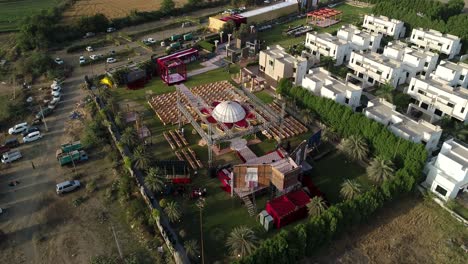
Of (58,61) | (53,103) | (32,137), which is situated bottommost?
(32,137)

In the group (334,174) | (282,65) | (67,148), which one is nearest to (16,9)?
(67,148)

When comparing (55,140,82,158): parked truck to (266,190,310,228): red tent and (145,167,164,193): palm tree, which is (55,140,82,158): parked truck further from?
(266,190,310,228): red tent

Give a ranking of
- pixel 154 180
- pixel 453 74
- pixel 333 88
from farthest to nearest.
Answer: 1. pixel 453 74
2. pixel 333 88
3. pixel 154 180

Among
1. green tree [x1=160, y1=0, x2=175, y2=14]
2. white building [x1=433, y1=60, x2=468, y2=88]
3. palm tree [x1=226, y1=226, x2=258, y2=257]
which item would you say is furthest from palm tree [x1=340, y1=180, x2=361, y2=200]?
green tree [x1=160, y1=0, x2=175, y2=14]

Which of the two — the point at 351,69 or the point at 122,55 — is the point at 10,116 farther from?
the point at 351,69

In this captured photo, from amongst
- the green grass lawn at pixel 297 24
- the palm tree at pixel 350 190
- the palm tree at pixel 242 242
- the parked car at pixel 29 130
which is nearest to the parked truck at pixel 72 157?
the parked car at pixel 29 130

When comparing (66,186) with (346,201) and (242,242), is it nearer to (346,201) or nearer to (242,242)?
(242,242)

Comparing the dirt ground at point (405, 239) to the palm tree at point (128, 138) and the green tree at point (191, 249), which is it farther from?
the palm tree at point (128, 138)
